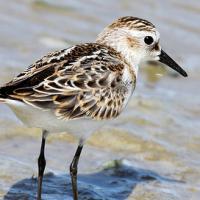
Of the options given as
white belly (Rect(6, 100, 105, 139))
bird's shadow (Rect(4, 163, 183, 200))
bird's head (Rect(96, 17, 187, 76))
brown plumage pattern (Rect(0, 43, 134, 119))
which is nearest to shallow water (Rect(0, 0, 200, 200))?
bird's shadow (Rect(4, 163, 183, 200))

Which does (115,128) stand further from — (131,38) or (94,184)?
(131,38)

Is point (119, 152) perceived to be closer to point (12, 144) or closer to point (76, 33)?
point (12, 144)

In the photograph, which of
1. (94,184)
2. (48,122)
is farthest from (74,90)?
(94,184)

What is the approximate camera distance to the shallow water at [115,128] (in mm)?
8719

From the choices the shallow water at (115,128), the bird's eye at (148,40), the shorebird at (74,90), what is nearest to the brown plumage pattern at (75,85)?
the shorebird at (74,90)

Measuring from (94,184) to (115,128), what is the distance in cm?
139

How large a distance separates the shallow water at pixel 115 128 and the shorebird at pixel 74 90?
0.82m

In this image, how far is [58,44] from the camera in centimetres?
1257

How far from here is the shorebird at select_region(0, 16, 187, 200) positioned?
23.8ft

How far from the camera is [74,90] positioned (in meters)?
7.41

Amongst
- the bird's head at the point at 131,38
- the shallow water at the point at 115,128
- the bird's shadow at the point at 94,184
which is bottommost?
the bird's shadow at the point at 94,184

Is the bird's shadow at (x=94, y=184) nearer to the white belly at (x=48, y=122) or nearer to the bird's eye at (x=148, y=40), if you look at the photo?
the white belly at (x=48, y=122)

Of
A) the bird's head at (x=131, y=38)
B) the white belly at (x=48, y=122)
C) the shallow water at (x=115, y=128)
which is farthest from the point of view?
the shallow water at (x=115, y=128)

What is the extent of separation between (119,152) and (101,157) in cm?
33
